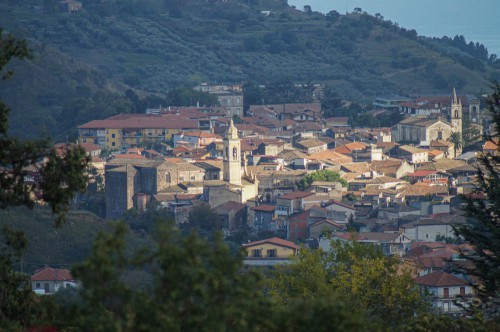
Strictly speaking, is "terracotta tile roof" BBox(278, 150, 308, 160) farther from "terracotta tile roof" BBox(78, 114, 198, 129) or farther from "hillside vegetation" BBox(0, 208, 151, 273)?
"hillside vegetation" BBox(0, 208, 151, 273)

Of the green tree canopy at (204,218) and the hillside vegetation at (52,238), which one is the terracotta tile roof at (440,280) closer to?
the hillside vegetation at (52,238)

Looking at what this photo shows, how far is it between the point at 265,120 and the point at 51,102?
1272cm

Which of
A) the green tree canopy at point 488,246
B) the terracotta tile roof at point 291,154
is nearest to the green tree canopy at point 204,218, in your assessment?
the terracotta tile roof at point 291,154

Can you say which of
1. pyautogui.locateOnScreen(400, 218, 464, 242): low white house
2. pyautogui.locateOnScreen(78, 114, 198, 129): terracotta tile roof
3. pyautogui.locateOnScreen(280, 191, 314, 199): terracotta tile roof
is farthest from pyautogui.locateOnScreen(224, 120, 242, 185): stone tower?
pyautogui.locateOnScreen(78, 114, 198, 129): terracotta tile roof

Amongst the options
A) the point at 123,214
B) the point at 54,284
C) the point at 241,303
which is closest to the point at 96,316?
the point at 241,303

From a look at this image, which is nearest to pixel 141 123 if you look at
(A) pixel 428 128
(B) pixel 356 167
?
(B) pixel 356 167

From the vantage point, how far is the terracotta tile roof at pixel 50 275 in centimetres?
3891

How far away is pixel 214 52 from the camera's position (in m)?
116

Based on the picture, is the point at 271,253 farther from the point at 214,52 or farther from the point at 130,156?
the point at 214,52

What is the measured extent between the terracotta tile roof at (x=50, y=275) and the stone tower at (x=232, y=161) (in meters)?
19.8

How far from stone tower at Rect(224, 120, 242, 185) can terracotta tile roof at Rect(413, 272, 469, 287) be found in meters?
24.9

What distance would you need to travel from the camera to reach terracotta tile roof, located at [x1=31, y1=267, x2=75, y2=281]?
3891 cm

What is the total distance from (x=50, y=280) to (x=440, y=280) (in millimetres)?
10463

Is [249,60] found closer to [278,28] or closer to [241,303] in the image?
[278,28]
